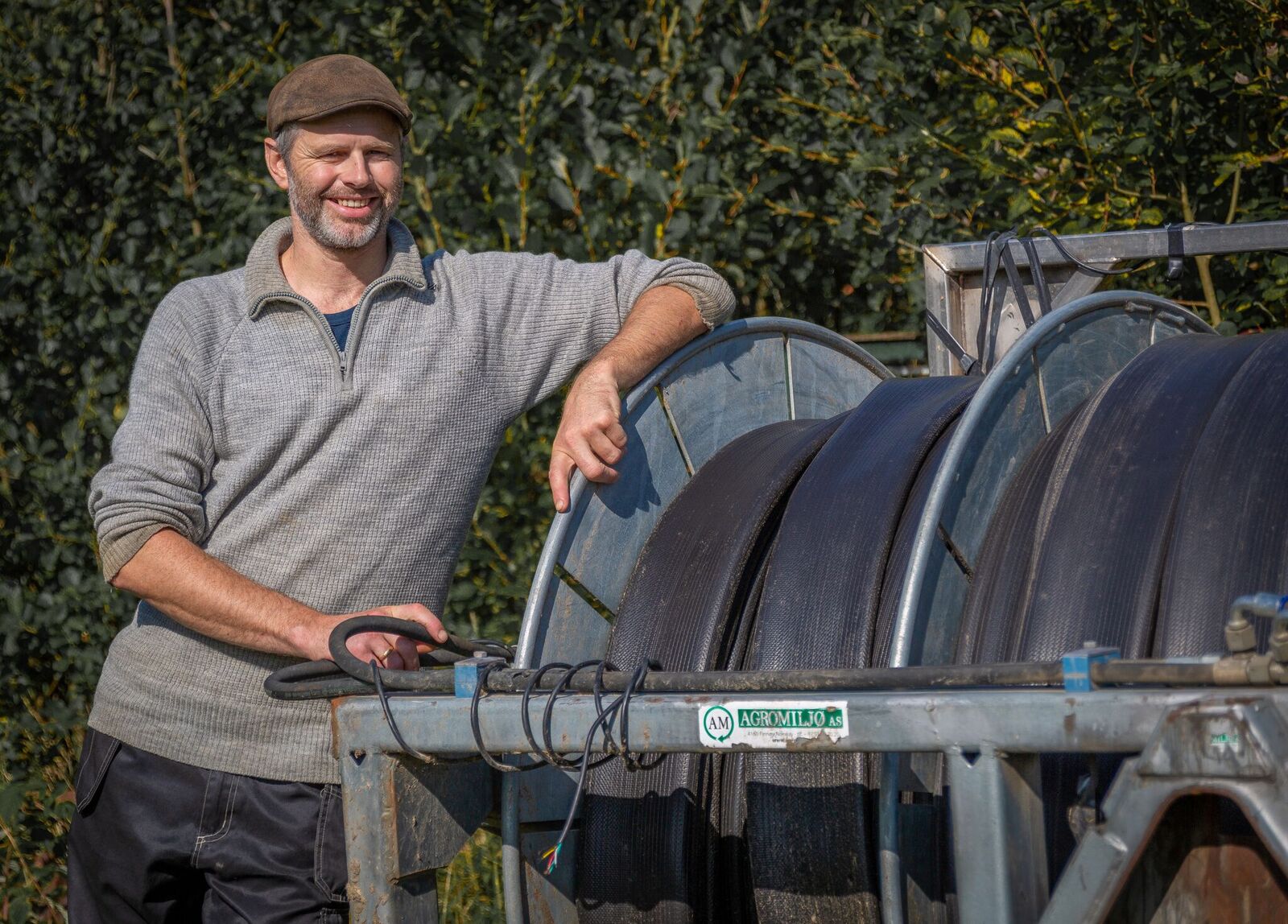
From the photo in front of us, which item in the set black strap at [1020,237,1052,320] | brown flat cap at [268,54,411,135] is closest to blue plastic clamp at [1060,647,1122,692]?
black strap at [1020,237,1052,320]

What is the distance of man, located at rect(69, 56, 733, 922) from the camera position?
341cm

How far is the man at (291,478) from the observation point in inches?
134

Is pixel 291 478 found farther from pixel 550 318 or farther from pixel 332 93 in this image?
pixel 332 93

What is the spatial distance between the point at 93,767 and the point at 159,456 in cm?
75

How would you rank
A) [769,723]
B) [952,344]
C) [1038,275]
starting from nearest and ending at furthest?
1. [769,723]
2. [1038,275]
3. [952,344]

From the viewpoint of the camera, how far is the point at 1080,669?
7.04 ft

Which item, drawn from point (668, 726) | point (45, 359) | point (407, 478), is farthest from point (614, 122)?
point (668, 726)

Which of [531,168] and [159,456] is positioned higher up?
[531,168]

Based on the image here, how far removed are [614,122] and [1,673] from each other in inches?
125

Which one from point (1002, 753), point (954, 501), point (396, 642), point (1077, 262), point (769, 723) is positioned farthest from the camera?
point (1077, 262)

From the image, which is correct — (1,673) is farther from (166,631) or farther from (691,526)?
(691,526)

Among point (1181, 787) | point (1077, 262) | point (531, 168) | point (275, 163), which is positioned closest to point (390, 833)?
point (1181, 787)

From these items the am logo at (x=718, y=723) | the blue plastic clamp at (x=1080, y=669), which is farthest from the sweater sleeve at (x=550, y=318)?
the blue plastic clamp at (x=1080, y=669)

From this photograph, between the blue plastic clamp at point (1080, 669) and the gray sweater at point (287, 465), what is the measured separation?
157 cm
